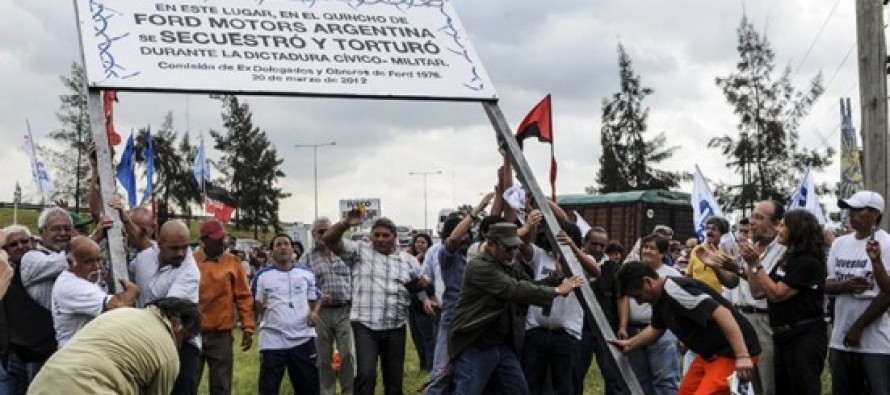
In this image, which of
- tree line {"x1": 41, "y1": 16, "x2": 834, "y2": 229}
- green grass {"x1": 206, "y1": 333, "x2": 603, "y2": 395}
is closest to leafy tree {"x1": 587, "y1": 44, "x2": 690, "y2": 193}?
tree line {"x1": 41, "y1": 16, "x2": 834, "y2": 229}

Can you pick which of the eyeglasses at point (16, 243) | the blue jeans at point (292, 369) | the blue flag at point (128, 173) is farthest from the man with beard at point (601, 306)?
the eyeglasses at point (16, 243)

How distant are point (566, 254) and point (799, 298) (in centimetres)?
168

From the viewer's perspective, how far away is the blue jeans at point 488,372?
6992 millimetres

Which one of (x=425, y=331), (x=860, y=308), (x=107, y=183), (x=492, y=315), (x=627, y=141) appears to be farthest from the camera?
(x=627, y=141)

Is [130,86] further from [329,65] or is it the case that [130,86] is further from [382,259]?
[382,259]

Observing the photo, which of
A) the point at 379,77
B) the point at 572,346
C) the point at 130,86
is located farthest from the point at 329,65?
the point at 572,346

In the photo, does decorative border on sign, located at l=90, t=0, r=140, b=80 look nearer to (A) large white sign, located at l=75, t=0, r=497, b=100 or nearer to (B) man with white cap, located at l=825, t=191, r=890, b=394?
(A) large white sign, located at l=75, t=0, r=497, b=100

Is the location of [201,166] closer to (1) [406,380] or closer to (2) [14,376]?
(1) [406,380]

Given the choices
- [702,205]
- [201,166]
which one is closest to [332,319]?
[702,205]

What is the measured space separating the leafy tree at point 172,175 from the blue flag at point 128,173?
5396 cm

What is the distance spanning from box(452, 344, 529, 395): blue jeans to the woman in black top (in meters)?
1.86

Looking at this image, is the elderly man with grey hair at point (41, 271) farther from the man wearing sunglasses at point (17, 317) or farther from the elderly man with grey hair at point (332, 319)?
the elderly man with grey hair at point (332, 319)

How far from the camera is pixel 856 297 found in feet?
23.6

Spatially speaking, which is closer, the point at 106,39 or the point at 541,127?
the point at 106,39
